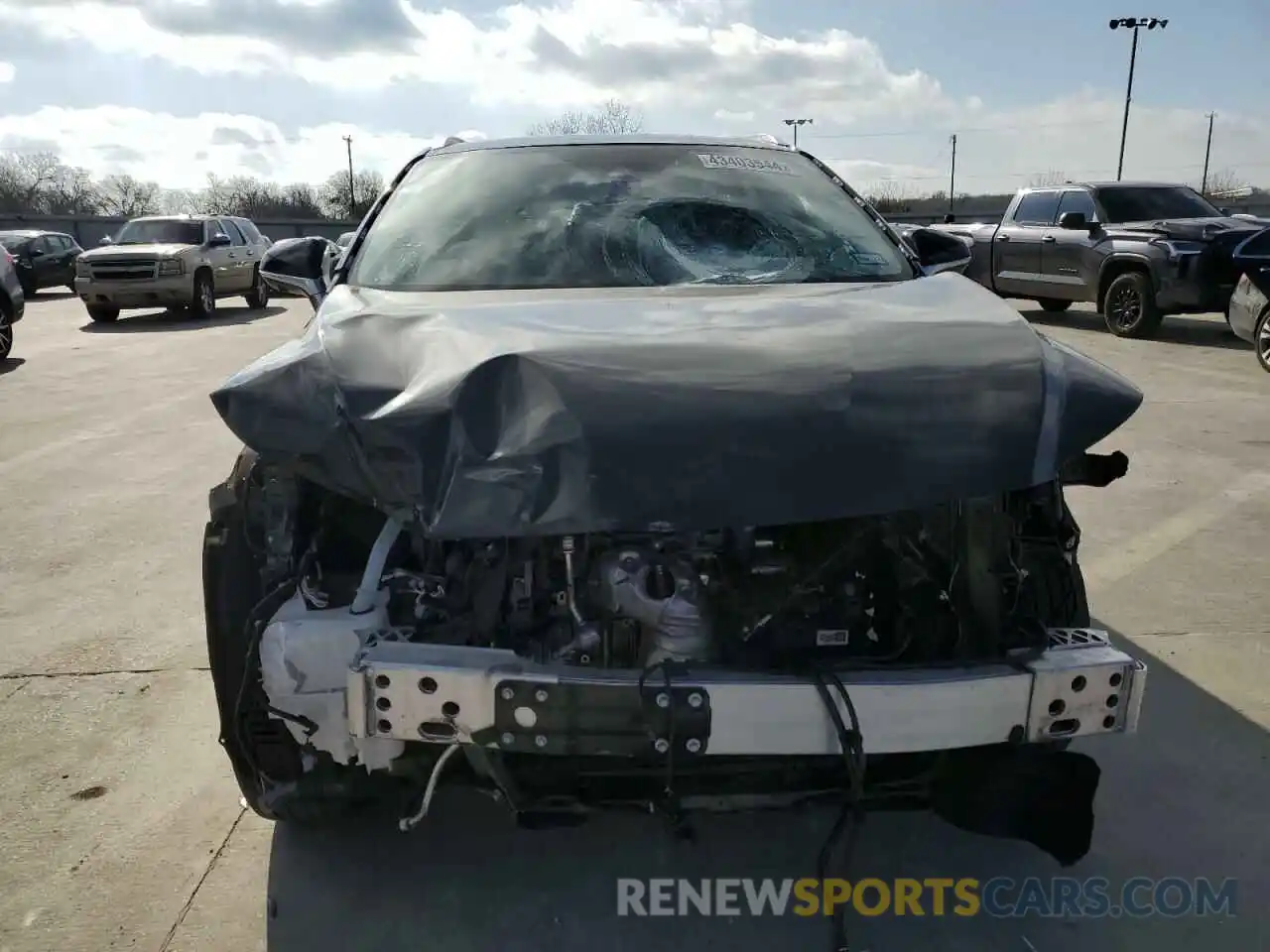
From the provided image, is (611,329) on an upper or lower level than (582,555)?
upper

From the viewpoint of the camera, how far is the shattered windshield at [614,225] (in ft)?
10.2

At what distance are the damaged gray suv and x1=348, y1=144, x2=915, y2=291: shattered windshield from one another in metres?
0.53

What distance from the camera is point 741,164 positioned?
3729mm

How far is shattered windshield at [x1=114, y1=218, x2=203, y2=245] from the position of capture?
16328 millimetres

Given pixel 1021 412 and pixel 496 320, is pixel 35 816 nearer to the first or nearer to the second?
pixel 496 320

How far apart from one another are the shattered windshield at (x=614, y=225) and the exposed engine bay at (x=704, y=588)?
1.03 m

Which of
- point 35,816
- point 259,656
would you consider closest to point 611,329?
point 259,656

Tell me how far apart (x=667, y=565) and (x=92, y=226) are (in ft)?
167

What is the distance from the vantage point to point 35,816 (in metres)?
2.80

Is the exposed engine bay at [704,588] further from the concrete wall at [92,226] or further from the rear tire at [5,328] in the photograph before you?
the concrete wall at [92,226]

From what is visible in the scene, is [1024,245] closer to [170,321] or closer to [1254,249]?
[1254,249]

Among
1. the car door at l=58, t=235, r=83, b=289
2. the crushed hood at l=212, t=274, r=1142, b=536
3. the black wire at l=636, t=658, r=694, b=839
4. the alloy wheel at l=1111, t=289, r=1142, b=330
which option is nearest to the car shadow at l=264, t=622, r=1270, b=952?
the black wire at l=636, t=658, r=694, b=839

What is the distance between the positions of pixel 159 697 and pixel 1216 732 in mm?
3470

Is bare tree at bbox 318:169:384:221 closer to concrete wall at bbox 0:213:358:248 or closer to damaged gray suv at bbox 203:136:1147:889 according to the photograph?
concrete wall at bbox 0:213:358:248
